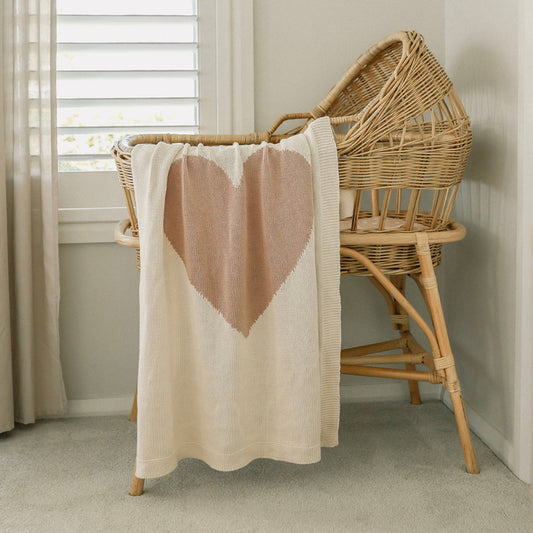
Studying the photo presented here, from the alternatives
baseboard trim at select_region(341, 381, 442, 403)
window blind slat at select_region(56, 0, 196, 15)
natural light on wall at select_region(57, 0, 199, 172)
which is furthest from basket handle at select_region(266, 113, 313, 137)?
baseboard trim at select_region(341, 381, 442, 403)

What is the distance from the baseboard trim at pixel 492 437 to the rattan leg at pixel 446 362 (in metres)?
0.09

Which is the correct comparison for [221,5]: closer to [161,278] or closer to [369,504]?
[161,278]

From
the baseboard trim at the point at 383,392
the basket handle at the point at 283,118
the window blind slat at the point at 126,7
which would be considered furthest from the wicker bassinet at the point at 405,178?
the window blind slat at the point at 126,7

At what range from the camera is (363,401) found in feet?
6.72

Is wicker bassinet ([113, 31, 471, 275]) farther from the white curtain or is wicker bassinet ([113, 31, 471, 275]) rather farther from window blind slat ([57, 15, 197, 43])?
window blind slat ([57, 15, 197, 43])

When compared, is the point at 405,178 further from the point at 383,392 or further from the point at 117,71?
the point at 117,71

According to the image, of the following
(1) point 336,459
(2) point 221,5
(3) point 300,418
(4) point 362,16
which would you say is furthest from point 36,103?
(1) point 336,459

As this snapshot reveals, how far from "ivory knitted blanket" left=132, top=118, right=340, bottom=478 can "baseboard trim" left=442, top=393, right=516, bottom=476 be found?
477 millimetres

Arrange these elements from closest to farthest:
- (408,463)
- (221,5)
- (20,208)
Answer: (408,463) < (20,208) < (221,5)

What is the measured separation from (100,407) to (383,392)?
2.77 ft

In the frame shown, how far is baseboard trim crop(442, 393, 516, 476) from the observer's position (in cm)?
156

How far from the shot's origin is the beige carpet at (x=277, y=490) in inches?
52.7

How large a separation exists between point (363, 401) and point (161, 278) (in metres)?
0.94

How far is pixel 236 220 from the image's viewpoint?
1373 millimetres
